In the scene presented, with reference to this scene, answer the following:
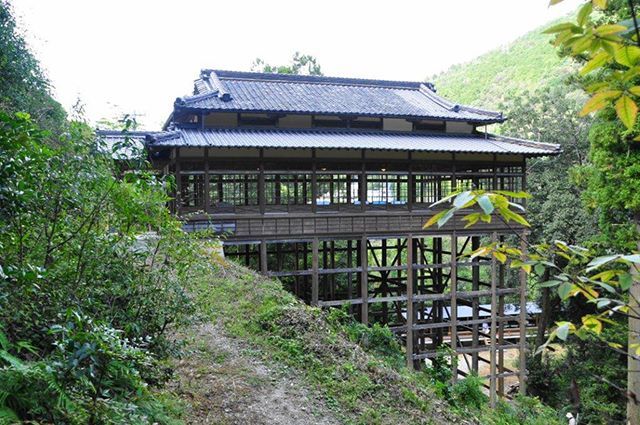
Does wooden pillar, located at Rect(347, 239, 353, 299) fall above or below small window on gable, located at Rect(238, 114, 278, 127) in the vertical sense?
below

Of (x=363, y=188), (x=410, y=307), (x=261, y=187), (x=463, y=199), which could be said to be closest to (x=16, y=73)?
(x=261, y=187)

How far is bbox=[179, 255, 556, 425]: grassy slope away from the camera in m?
6.00

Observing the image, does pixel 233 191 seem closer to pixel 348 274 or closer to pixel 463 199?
pixel 348 274

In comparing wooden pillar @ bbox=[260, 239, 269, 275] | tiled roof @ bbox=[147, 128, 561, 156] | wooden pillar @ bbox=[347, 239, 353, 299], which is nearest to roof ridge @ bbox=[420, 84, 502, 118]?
tiled roof @ bbox=[147, 128, 561, 156]

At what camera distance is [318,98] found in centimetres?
1584

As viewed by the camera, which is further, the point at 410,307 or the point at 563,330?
the point at 410,307

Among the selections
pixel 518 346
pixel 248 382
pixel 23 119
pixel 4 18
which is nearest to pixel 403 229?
pixel 518 346

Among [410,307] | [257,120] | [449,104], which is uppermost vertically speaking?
[449,104]

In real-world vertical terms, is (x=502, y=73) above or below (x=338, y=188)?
above

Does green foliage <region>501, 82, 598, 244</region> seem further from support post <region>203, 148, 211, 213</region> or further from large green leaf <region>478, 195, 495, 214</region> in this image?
large green leaf <region>478, 195, 495, 214</region>

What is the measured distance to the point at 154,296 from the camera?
437 centimetres

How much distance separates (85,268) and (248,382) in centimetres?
294

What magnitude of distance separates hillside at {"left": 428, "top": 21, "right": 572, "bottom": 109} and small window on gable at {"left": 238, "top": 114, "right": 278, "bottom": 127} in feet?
133

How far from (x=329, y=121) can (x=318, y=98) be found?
1456 millimetres
